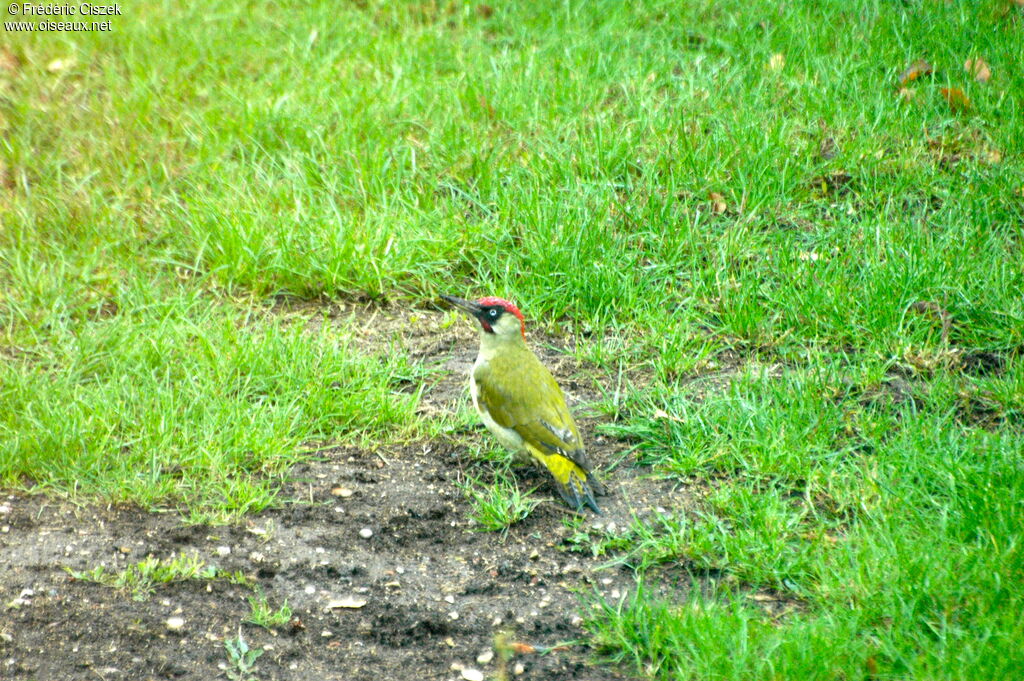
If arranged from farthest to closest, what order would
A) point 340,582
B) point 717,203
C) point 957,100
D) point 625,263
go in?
point 957,100 < point 717,203 < point 625,263 < point 340,582

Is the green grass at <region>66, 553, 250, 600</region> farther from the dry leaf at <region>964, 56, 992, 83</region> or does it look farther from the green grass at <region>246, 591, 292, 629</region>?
the dry leaf at <region>964, 56, 992, 83</region>

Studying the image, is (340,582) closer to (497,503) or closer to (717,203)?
(497,503)

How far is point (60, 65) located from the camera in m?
8.21

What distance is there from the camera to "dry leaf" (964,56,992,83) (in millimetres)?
7316

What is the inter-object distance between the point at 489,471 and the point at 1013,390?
2441 mm

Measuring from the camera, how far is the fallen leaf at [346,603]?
13.9ft

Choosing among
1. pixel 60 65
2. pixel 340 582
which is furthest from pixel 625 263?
pixel 60 65

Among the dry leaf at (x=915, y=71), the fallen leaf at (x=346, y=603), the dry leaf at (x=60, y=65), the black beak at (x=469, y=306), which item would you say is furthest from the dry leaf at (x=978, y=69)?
the dry leaf at (x=60, y=65)

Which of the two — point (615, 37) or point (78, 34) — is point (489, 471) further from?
point (78, 34)

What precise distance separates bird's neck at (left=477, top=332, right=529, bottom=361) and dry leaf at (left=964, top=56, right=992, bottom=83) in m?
4.06

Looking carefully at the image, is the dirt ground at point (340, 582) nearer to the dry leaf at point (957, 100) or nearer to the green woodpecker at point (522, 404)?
the green woodpecker at point (522, 404)

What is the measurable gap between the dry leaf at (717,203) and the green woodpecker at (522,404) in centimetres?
189

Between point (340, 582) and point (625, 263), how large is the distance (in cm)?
262

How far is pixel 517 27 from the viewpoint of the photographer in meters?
8.38
